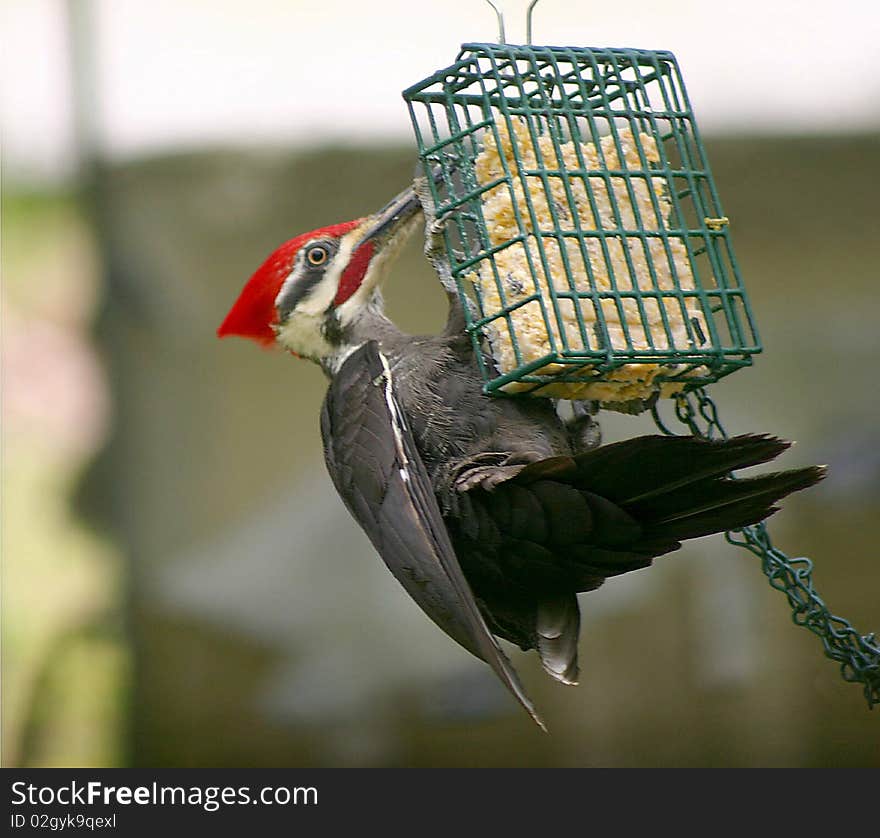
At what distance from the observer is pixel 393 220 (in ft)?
10.9

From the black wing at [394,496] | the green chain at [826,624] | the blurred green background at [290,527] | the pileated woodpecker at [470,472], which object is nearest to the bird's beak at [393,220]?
the pileated woodpecker at [470,472]

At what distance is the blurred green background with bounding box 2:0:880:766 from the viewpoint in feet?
18.7

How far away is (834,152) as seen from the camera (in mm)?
5773

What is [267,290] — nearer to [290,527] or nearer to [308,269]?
[308,269]

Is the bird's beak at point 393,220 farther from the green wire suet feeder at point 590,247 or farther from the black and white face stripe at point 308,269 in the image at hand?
the green wire suet feeder at point 590,247

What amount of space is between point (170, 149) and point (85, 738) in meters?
2.53

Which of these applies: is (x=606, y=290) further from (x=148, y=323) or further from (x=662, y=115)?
(x=148, y=323)

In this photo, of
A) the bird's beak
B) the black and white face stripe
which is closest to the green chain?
the bird's beak

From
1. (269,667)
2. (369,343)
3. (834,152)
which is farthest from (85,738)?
(834,152)

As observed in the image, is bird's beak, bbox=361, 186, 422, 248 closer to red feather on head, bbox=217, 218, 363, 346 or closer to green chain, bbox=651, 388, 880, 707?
red feather on head, bbox=217, 218, 363, 346

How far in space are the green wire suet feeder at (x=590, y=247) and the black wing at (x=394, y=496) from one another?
25cm

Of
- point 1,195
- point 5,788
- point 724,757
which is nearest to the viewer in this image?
point 5,788

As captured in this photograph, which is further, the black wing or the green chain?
the green chain

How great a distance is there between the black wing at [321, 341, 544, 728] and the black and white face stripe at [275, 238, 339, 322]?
268 millimetres
